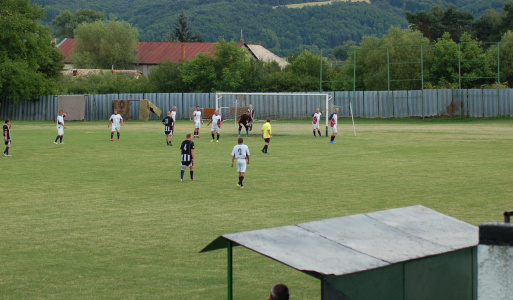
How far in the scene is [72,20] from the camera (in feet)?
545

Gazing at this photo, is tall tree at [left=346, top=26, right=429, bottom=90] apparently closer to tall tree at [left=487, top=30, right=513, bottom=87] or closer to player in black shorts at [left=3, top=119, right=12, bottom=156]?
tall tree at [left=487, top=30, right=513, bottom=87]

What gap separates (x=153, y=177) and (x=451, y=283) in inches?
582

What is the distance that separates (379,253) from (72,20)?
17002 cm

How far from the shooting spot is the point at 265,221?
554 inches

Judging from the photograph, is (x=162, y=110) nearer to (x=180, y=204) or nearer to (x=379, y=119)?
(x=379, y=119)

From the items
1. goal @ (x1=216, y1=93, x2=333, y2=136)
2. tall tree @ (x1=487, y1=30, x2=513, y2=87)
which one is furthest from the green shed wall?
tall tree @ (x1=487, y1=30, x2=513, y2=87)

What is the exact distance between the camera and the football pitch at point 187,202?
1020 cm

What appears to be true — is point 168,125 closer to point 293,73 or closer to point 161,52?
point 293,73

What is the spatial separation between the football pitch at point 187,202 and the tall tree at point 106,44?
237 feet

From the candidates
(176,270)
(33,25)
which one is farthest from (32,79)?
(176,270)

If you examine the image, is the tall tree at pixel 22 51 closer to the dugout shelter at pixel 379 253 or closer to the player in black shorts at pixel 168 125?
the player in black shorts at pixel 168 125

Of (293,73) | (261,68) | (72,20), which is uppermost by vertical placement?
(72,20)

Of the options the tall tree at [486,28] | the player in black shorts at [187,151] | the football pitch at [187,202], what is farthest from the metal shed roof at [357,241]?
the tall tree at [486,28]

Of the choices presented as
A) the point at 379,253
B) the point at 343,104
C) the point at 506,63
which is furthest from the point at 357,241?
the point at 506,63
